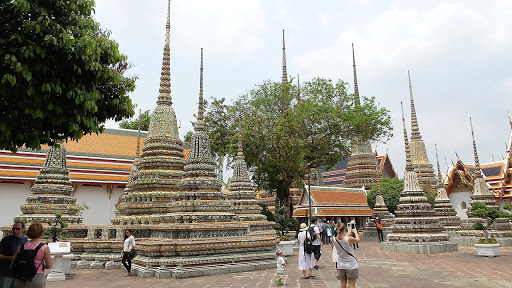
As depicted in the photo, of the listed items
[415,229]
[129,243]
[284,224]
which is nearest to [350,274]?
[129,243]

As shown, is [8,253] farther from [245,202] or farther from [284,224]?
[284,224]

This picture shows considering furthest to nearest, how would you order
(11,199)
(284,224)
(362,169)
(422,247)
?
(362,169) < (11,199) < (284,224) < (422,247)

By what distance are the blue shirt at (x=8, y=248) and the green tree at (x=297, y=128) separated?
17.6 m

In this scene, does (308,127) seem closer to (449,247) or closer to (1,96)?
(449,247)

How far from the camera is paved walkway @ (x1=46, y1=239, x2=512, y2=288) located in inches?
376

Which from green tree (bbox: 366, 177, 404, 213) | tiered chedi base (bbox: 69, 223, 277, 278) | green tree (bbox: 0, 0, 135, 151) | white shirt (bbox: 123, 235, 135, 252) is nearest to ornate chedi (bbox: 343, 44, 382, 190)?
green tree (bbox: 366, 177, 404, 213)

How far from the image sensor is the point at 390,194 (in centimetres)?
3250

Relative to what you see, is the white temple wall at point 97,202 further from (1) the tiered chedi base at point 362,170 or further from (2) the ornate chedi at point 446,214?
(1) the tiered chedi base at point 362,170

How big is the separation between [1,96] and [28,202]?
11.9 meters

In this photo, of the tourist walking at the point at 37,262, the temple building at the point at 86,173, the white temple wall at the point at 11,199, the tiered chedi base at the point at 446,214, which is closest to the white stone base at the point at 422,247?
the tiered chedi base at the point at 446,214

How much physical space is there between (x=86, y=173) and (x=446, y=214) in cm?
2505

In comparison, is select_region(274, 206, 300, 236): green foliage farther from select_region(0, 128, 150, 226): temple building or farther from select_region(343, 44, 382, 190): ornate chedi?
select_region(343, 44, 382, 190): ornate chedi

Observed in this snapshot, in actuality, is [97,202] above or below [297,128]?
below

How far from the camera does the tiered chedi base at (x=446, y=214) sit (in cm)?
2472
